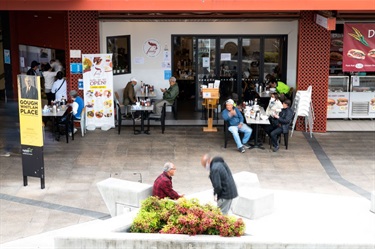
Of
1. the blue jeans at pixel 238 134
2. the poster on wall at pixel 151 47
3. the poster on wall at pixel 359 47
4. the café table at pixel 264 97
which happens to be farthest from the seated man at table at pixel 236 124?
the poster on wall at pixel 151 47

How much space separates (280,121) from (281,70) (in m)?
4.46

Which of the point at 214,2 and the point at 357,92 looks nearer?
the point at 214,2

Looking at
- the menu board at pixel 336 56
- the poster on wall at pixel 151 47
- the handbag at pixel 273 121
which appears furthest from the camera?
the menu board at pixel 336 56

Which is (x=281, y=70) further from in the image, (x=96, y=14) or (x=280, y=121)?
(x=96, y=14)

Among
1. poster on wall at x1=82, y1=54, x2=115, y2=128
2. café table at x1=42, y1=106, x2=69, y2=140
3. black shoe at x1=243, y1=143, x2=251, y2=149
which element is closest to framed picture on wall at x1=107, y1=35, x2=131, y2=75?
poster on wall at x1=82, y1=54, x2=115, y2=128

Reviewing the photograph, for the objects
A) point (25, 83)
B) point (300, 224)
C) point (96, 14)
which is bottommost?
point (300, 224)

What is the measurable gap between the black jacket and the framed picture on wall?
35.5ft

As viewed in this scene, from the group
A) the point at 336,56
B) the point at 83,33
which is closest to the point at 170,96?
the point at 83,33

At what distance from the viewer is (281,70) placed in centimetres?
2188

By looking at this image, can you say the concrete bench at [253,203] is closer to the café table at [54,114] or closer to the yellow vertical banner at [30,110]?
the yellow vertical banner at [30,110]

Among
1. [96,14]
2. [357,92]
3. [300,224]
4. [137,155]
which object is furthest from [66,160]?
[357,92]

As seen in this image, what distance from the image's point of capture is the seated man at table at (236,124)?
58.0 ft

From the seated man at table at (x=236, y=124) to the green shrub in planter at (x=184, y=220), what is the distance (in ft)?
23.8

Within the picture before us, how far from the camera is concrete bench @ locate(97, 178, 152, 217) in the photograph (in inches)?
477
